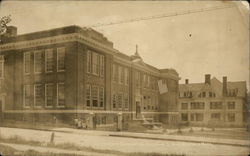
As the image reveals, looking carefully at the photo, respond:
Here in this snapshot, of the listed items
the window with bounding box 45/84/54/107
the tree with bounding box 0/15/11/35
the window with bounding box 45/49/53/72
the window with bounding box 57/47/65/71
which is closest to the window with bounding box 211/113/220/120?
the window with bounding box 57/47/65/71

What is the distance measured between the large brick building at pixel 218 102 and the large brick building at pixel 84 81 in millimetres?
330

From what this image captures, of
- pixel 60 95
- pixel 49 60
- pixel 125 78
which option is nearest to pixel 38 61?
pixel 49 60

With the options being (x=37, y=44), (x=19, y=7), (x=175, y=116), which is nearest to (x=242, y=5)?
(x=175, y=116)

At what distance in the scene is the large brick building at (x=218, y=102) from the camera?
18.5 feet

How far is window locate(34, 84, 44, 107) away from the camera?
686 centimetres

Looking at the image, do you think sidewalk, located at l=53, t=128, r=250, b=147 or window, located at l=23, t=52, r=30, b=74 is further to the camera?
window, located at l=23, t=52, r=30, b=74

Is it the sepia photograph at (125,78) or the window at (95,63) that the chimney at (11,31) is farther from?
the window at (95,63)

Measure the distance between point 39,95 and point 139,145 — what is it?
211cm

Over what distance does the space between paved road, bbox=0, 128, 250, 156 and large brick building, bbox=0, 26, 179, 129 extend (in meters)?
0.29

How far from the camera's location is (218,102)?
5672mm

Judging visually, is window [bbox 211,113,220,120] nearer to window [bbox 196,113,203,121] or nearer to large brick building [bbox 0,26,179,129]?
window [bbox 196,113,203,121]

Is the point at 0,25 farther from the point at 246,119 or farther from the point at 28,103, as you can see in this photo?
the point at 246,119

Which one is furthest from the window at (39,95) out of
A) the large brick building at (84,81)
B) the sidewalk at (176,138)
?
the sidewalk at (176,138)

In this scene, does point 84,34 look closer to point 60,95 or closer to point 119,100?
point 60,95
